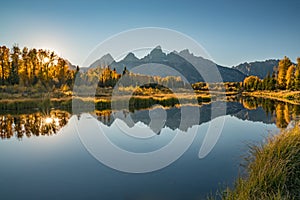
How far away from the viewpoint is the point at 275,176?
4863 millimetres

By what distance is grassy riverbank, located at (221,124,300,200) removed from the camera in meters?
4.52

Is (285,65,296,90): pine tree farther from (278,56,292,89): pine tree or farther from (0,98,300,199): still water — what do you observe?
(0,98,300,199): still water

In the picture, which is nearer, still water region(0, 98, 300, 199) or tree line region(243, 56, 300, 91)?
still water region(0, 98, 300, 199)

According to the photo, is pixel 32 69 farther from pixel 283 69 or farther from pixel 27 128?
pixel 283 69

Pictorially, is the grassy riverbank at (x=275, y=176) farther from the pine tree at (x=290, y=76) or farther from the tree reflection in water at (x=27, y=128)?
the pine tree at (x=290, y=76)

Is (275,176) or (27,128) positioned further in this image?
(27,128)

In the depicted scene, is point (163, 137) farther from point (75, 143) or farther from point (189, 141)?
point (75, 143)

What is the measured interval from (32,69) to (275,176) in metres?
45.3

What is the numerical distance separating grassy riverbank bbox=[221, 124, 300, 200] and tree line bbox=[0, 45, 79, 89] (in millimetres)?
37597

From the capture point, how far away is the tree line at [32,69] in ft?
134

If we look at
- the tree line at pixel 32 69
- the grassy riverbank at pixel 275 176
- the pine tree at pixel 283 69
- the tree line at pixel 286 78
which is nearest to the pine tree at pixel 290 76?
the tree line at pixel 286 78

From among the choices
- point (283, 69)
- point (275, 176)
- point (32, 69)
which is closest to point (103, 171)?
point (275, 176)

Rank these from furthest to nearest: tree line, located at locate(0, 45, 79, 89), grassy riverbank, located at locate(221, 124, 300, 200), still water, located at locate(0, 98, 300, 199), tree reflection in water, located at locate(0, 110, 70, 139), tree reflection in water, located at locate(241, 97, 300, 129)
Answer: tree line, located at locate(0, 45, 79, 89) → tree reflection in water, located at locate(241, 97, 300, 129) → tree reflection in water, located at locate(0, 110, 70, 139) → still water, located at locate(0, 98, 300, 199) → grassy riverbank, located at locate(221, 124, 300, 200)

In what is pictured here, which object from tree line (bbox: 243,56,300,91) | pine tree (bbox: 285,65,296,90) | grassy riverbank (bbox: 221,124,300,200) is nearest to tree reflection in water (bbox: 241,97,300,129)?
grassy riverbank (bbox: 221,124,300,200)
